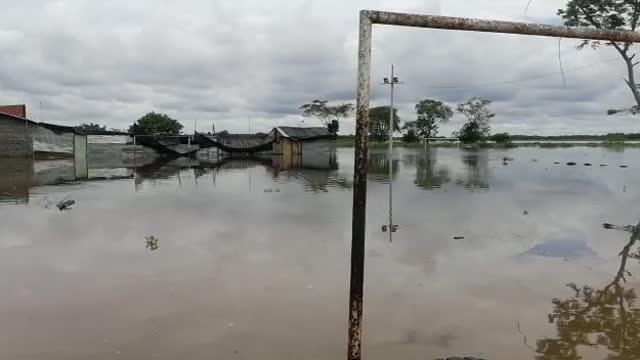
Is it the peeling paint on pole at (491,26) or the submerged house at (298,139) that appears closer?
the peeling paint on pole at (491,26)

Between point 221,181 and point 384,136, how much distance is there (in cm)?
7145

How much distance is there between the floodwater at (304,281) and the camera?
563 cm

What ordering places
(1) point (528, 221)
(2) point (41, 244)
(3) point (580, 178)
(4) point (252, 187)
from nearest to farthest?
1. (2) point (41, 244)
2. (1) point (528, 221)
3. (4) point (252, 187)
4. (3) point (580, 178)

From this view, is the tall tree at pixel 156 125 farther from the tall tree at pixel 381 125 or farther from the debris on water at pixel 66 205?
the debris on water at pixel 66 205

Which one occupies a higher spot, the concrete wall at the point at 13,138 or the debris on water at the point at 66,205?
the concrete wall at the point at 13,138

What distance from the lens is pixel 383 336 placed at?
231 inches

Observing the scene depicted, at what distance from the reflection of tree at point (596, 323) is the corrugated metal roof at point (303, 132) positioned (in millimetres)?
43816

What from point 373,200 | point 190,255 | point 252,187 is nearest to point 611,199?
point 373,200

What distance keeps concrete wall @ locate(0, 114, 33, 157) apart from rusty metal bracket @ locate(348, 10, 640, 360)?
35.6 metres

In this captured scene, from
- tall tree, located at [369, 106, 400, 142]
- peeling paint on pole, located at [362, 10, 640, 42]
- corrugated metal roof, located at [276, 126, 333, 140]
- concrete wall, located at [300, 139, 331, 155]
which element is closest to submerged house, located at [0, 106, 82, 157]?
corrugated metal roof, located at [276, 126, 333, 140]

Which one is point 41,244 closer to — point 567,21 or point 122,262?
point 122,262

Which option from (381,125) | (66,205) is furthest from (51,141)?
(381,125)

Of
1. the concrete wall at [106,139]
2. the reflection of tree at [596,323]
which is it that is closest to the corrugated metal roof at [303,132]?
the concrete wall at [106,139]

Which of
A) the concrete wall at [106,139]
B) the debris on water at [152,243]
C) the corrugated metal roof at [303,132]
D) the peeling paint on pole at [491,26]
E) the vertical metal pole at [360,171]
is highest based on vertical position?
the corrugated metal roof at [303,132]
